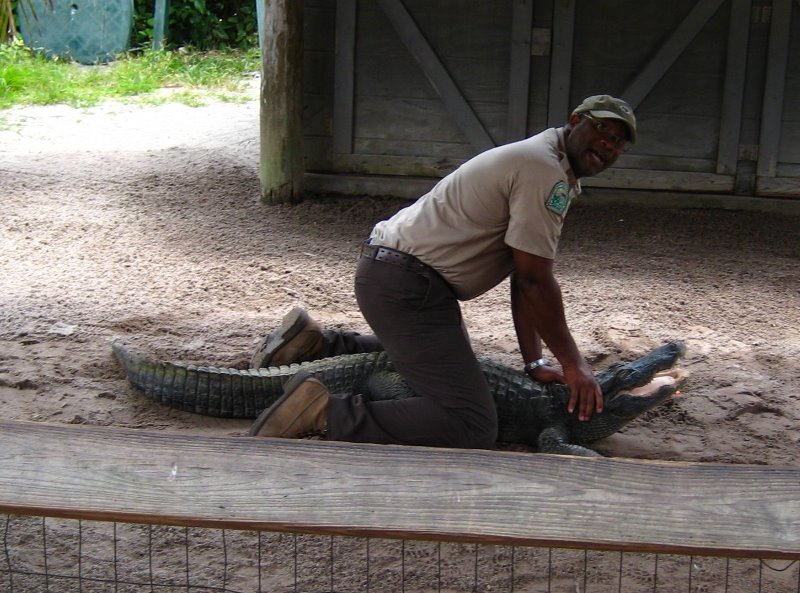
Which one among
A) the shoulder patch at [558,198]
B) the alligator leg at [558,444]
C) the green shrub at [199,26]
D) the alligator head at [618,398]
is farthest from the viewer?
the green shrub at [199,26]

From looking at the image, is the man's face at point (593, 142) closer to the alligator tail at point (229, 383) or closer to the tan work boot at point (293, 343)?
the alligator tail at point (229, 383)

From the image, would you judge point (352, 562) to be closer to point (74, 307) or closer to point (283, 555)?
point (283, 555)

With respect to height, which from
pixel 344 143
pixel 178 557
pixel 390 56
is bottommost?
pixel 178 557

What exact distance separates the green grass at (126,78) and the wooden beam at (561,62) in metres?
4.11

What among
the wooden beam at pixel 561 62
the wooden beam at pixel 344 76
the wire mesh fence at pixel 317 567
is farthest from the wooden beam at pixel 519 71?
the wire mesh fence at pixel 317 567

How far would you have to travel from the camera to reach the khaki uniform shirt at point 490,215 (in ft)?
10.7

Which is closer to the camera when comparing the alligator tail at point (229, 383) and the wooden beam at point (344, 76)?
the alligator tail at point (229, 383)

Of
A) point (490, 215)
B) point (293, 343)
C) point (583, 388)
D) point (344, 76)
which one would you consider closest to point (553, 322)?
point (583, 388)

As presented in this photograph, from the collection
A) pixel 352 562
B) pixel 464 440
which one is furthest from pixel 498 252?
pixel 352 562

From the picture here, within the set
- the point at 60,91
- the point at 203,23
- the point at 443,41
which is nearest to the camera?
the point at 443,41

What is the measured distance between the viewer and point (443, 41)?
7844mm

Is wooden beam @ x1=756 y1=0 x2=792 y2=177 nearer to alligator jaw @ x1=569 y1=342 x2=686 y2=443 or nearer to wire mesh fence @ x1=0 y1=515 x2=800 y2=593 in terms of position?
alligator jaw @ x1=569 y1=342 x2=686 y2=443

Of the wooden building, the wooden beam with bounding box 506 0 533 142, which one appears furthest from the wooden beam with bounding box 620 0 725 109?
the wooden beam with bounding box 506 0 533 142

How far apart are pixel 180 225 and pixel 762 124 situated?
4.43m
